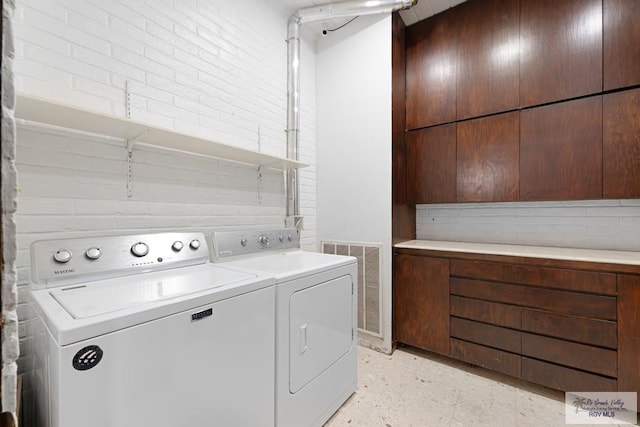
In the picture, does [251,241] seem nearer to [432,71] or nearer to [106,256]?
[106,256]

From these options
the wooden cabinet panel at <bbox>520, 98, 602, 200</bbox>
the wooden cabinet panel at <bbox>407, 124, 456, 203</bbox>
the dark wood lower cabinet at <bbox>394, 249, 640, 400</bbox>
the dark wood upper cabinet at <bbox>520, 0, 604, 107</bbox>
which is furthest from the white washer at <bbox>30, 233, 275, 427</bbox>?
the dark wood upper cabinet at <bbox>520, 0, 604, 107</bbox>

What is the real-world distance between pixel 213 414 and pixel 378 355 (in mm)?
1683

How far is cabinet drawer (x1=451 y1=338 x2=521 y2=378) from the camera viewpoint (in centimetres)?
196

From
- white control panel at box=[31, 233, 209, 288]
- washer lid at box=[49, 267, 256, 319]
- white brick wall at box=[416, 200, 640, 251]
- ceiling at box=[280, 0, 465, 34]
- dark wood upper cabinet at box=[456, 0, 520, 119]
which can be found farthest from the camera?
ceiling at box=[280, 0, 465, 34]

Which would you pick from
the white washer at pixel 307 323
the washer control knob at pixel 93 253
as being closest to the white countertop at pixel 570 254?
the white washer at pixel 307 323

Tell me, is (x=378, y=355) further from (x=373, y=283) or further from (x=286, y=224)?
(x=286, y=224)

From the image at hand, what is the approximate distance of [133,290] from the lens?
1104 millimetres

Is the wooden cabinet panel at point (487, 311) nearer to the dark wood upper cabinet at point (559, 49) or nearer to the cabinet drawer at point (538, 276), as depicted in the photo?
the cabinet drawer at point (538, 276)

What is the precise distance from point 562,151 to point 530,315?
1.17 m

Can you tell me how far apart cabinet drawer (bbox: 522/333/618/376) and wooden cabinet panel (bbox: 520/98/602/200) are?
0.98 m

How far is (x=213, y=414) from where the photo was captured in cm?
107

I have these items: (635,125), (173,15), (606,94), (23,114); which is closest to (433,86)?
(606,94)

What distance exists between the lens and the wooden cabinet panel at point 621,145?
181cm

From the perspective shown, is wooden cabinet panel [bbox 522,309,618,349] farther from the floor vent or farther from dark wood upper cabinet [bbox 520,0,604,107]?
dark wood upper cabinet [bbox 520,0,604,107]
